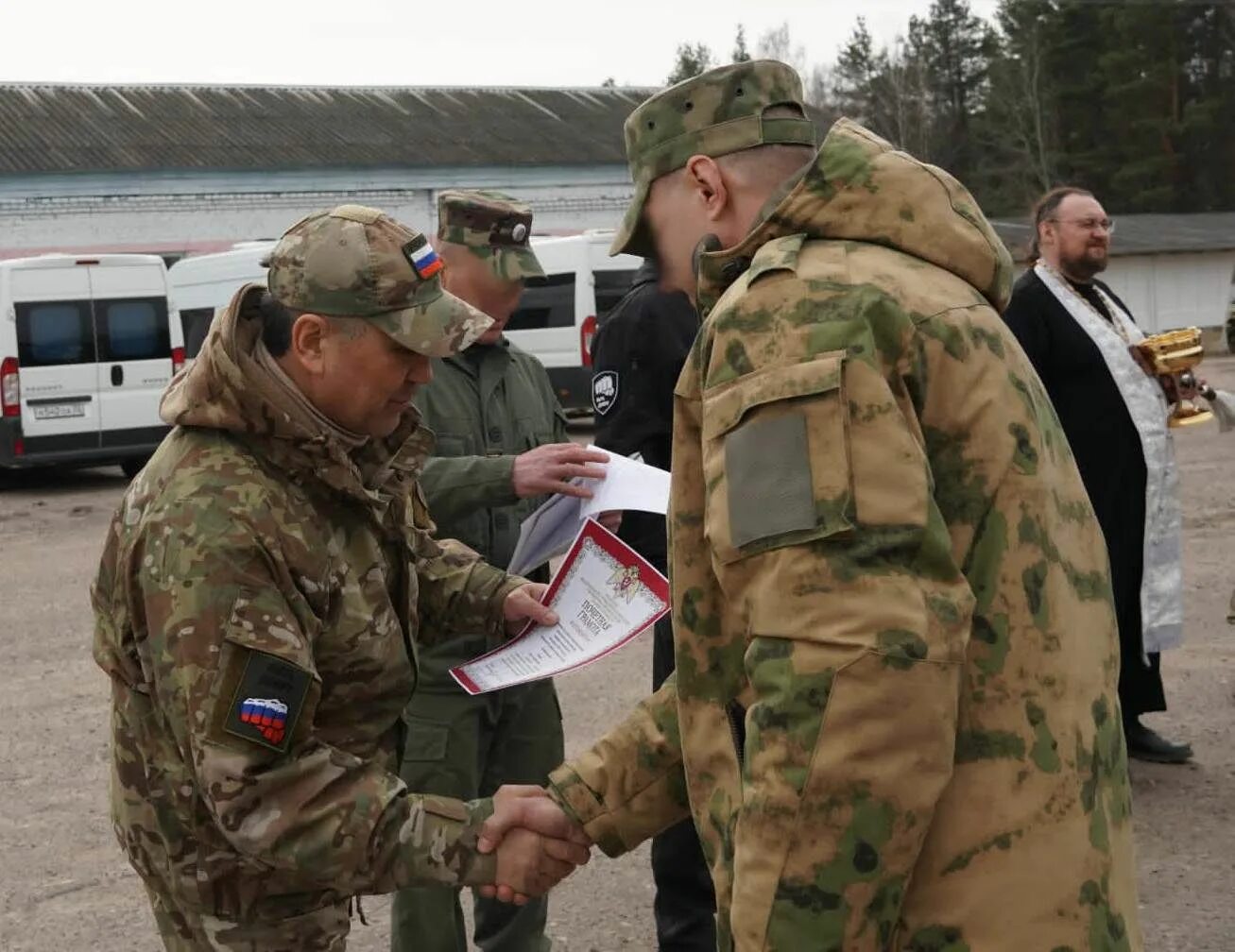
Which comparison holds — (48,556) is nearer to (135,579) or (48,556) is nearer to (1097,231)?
(1097,231)

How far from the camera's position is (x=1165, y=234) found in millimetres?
34875

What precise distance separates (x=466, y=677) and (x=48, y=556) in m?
9.00

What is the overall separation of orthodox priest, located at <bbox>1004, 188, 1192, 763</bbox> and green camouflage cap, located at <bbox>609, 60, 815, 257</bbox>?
3.50 meters

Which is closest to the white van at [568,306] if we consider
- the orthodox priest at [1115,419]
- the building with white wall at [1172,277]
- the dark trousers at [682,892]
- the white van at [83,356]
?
the white van at [83,356]

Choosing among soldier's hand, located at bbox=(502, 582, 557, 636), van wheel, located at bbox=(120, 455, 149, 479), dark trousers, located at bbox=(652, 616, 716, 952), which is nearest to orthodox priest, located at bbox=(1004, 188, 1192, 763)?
dark trousers, located at bbox=(652, 616, 716, 952)

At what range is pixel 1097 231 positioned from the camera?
18.6 feet

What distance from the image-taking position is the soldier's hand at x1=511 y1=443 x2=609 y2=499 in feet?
11.6

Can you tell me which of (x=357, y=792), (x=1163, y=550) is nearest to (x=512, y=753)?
(x=357, y=792)

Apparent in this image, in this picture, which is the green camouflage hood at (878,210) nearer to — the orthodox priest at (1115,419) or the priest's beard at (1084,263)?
the orthodox priest at (1115,419)

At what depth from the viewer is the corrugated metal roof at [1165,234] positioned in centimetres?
3259

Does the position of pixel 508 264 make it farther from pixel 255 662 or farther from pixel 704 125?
pixel 255 662

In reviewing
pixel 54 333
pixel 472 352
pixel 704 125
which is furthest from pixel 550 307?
pixel 704 125

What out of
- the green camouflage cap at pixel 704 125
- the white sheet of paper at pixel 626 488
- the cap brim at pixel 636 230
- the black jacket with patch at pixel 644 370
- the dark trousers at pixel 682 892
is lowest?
the dark trousers at pixel 682 892

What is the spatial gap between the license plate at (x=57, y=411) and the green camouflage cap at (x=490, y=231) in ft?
39.0
